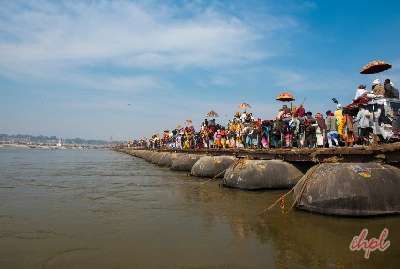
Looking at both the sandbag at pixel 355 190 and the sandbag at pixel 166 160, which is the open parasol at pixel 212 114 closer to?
the sandbag at pixel 166 160

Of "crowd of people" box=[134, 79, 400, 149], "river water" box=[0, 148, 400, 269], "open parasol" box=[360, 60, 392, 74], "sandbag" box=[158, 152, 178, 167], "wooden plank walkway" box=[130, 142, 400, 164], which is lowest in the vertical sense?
"river water" box=[0, 148, 400, 269]

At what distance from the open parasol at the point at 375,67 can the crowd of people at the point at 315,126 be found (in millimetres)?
461

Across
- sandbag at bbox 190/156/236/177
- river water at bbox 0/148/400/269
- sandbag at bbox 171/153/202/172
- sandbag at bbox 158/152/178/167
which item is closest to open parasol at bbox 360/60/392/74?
river water at bbox 0/148/400/269

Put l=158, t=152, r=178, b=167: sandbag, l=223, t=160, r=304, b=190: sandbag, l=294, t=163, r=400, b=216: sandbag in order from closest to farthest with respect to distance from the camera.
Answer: l=294, t=163, r=400, b=216: sandbag, l=223, t=160, r=304, b=190: sandbag, l=158, t=152, r=178, b=167: sandbag

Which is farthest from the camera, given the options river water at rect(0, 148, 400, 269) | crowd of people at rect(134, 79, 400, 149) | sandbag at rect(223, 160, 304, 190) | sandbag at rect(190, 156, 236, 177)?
sandbag at rect(190, 156, 236, 177)

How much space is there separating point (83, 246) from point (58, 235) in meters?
1.16

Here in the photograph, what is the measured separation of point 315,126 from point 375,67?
15.0 feet

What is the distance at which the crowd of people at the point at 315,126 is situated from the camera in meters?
11.1

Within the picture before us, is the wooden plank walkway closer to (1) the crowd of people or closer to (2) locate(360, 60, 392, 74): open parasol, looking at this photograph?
(1) the crowd of people

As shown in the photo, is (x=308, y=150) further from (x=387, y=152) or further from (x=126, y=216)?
(x=126, y=216)

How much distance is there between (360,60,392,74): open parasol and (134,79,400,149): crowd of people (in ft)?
1.51

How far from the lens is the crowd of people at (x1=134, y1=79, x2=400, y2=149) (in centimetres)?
1109

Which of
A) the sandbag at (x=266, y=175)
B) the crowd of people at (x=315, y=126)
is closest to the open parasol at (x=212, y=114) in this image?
the crowd of people at (x=315, y=126)

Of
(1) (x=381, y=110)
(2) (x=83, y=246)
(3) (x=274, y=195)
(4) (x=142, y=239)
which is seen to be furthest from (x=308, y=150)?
(2) (x=83, y=246)
